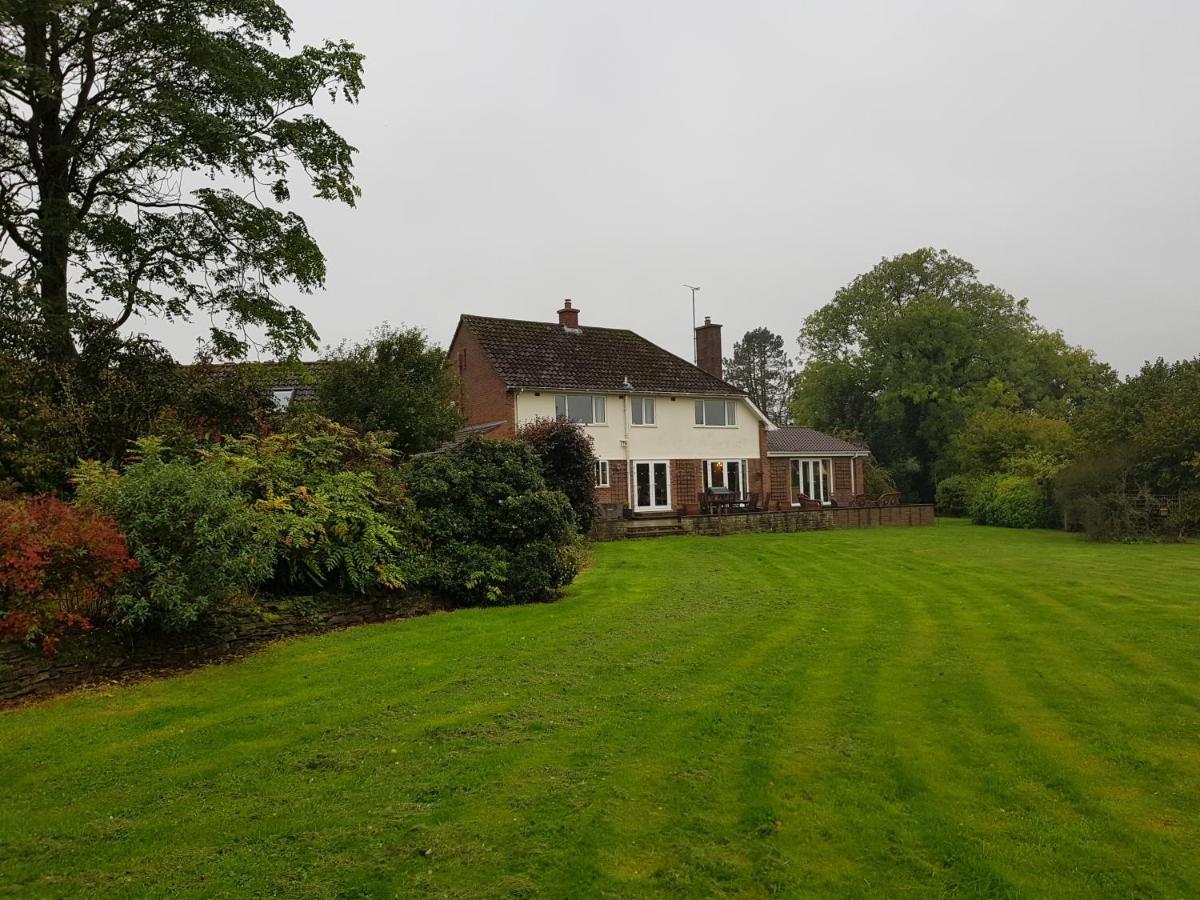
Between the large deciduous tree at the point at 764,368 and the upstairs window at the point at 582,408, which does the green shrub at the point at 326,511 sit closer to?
the upstairs window at the point at 582,408

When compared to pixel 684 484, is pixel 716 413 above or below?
above

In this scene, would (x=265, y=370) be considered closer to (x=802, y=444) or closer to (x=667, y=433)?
(x=667, y=433)

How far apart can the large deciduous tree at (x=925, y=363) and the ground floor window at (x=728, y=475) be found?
18.4 m

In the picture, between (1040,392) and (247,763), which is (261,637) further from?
(1040,392)

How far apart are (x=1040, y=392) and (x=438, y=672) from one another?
174 feet

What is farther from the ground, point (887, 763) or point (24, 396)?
point (24, 396)

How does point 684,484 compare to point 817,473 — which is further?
point 817,473

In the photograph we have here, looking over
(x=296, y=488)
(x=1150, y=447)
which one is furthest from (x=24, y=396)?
(x=1150, y=447)

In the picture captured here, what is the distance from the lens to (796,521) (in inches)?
1276

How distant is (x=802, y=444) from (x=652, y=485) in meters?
11.3

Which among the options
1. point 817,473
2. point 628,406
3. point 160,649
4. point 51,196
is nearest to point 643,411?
point 628,406

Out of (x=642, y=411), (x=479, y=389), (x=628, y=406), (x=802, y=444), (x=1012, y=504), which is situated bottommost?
(x=1012, y=504)

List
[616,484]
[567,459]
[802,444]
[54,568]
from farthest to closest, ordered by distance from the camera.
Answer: [802,444], [616,484], [567,459], [54,568]

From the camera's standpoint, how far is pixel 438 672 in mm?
9203
